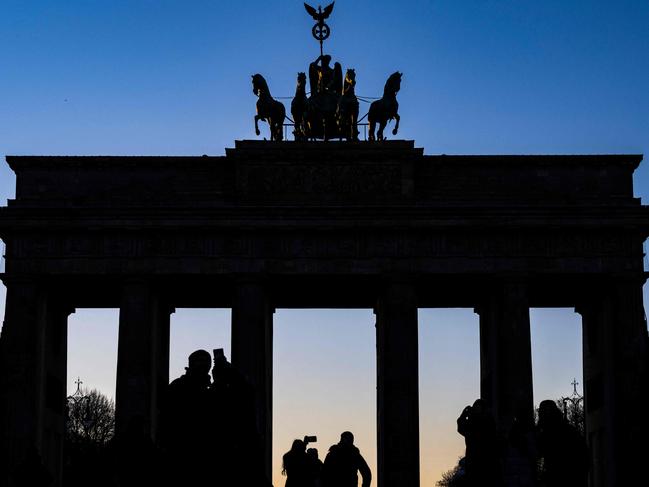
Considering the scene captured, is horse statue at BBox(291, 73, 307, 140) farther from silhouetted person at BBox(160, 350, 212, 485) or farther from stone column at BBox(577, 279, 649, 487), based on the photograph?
silhouetted person at BBox(160, 350, 212, 485)

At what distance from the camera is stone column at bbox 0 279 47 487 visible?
200ft

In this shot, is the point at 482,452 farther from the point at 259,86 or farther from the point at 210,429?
the point at 259,86

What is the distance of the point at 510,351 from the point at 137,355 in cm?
1446

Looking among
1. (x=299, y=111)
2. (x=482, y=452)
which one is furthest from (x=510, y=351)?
(x=482, y=452)

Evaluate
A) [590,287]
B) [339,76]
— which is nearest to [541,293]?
[590,287]

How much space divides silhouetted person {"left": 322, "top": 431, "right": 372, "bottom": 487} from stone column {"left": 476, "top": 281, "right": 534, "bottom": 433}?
90.8 feet

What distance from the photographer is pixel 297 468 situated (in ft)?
109

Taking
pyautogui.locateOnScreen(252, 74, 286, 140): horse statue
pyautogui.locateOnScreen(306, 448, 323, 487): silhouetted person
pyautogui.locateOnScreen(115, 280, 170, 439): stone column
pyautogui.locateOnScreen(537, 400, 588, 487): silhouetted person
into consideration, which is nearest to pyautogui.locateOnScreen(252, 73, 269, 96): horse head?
pyautogui.locateOnScreen(252, 74, 286, 140): horse statue

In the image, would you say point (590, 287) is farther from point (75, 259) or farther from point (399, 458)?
point (75, 259)

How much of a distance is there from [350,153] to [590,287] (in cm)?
1113

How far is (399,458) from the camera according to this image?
61.4 meters

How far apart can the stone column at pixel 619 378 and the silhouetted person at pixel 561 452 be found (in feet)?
110

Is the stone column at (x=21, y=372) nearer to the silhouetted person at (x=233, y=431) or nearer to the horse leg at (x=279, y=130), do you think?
the horse leg at (x=279, y=130)

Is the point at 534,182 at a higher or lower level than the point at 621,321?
higher
